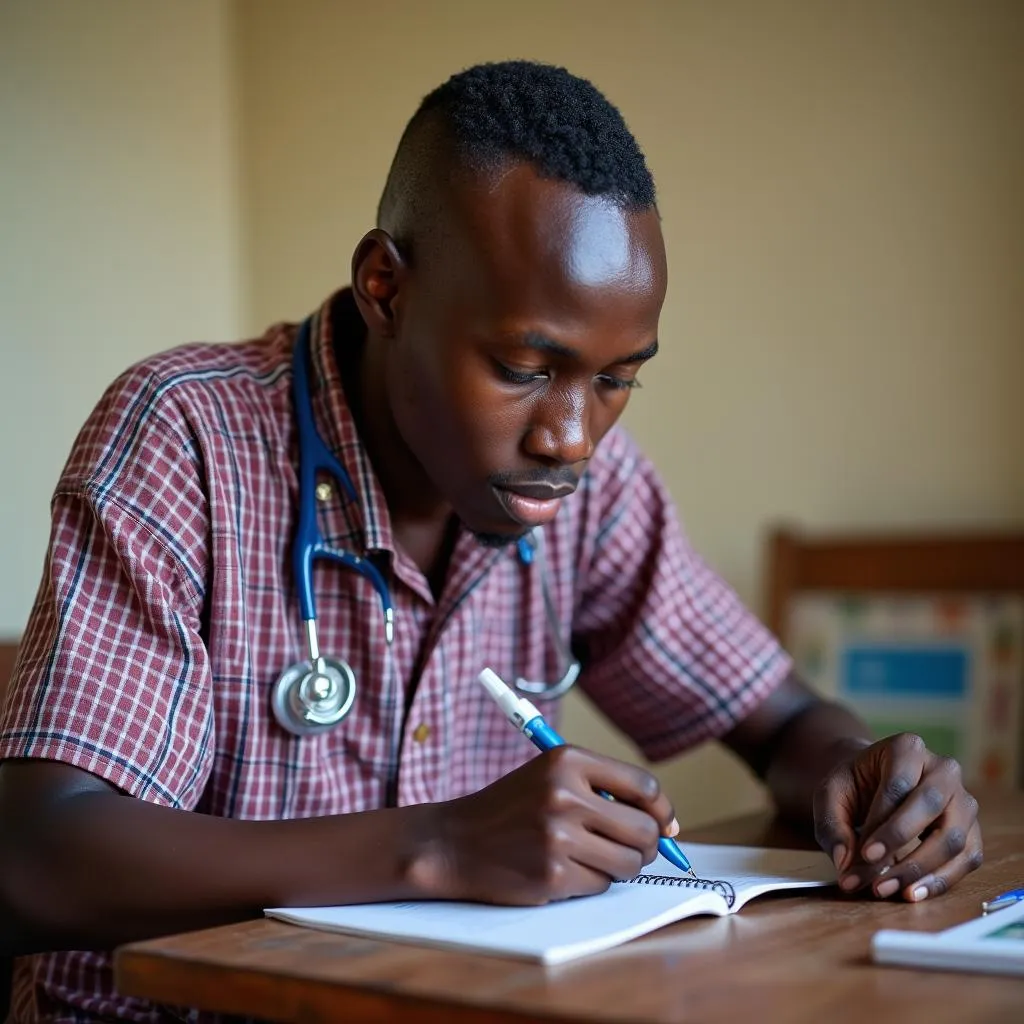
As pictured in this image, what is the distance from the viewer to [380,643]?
56.4 inches

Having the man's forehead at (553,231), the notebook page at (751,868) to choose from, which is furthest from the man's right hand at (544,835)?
the man's forehead at (553,231)

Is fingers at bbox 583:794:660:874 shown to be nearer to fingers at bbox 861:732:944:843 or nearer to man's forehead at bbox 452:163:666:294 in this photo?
fingers at bbox 861:732:944:843

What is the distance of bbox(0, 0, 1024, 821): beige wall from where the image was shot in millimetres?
2543

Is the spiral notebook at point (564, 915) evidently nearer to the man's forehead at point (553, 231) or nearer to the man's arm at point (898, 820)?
the man's arm at point (898, 820)

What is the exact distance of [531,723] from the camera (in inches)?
44.5

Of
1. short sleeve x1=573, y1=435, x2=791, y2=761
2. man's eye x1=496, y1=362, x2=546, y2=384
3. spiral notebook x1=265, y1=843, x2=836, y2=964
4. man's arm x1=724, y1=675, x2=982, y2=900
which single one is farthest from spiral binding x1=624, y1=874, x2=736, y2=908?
short sleeve x1=573, y1=435, x2=791, y2=761

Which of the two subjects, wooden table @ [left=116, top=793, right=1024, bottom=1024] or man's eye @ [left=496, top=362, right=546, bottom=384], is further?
man's eye @ [left=496, top=362, right=546, bottom=384]

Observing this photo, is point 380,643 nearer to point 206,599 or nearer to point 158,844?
point 206,599

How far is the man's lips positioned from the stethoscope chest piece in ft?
0.75

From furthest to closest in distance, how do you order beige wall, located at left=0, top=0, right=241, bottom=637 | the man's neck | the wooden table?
beige wall, located at left=0, top=0, right=241, bottom=637 → the man's neck → the wooden table

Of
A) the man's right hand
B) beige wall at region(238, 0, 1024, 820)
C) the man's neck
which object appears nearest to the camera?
the man's right hand

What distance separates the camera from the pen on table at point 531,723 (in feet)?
3.71

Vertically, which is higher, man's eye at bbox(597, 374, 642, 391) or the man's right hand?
man's eye at bbox(597, 374, 642, 391)

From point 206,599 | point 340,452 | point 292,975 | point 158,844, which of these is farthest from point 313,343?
point 292,975
